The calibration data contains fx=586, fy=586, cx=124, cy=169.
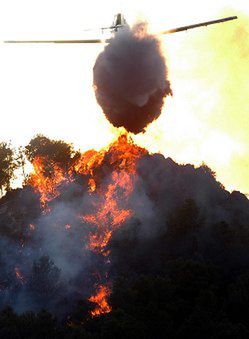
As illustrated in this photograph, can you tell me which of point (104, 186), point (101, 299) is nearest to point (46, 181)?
point (104, 186)

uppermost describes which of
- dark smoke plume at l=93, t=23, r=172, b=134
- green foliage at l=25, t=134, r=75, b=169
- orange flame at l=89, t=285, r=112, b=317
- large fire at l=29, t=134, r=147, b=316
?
green foliage at l=25, t=134, r=75, b=169

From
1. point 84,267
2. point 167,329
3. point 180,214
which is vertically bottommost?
point 167,329

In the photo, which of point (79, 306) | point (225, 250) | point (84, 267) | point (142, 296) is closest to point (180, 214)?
point (225, 250)

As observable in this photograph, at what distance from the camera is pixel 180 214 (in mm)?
86625

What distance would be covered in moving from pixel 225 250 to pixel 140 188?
17.6 metres

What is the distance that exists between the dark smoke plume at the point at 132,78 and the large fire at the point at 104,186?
966 centimetres

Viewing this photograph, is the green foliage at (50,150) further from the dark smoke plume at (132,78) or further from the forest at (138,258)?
the dark smoke plume at (132,78)

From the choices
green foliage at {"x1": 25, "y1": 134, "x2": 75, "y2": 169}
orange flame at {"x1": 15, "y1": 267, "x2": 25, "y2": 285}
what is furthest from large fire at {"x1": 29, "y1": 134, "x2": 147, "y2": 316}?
green foliage at {"x1": 25, "y1": 134, "x2": 75, "y2": 169}

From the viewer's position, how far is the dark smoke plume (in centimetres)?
8312

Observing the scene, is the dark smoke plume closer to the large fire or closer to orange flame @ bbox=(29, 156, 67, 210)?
the large fire

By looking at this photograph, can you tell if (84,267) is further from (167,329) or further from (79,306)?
(167,329)

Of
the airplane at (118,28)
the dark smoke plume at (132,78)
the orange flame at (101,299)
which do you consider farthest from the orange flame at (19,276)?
the airplane at (118,28)

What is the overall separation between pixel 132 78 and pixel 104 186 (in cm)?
1961

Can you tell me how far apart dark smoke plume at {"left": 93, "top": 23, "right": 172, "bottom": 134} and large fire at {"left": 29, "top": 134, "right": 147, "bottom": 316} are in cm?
966
